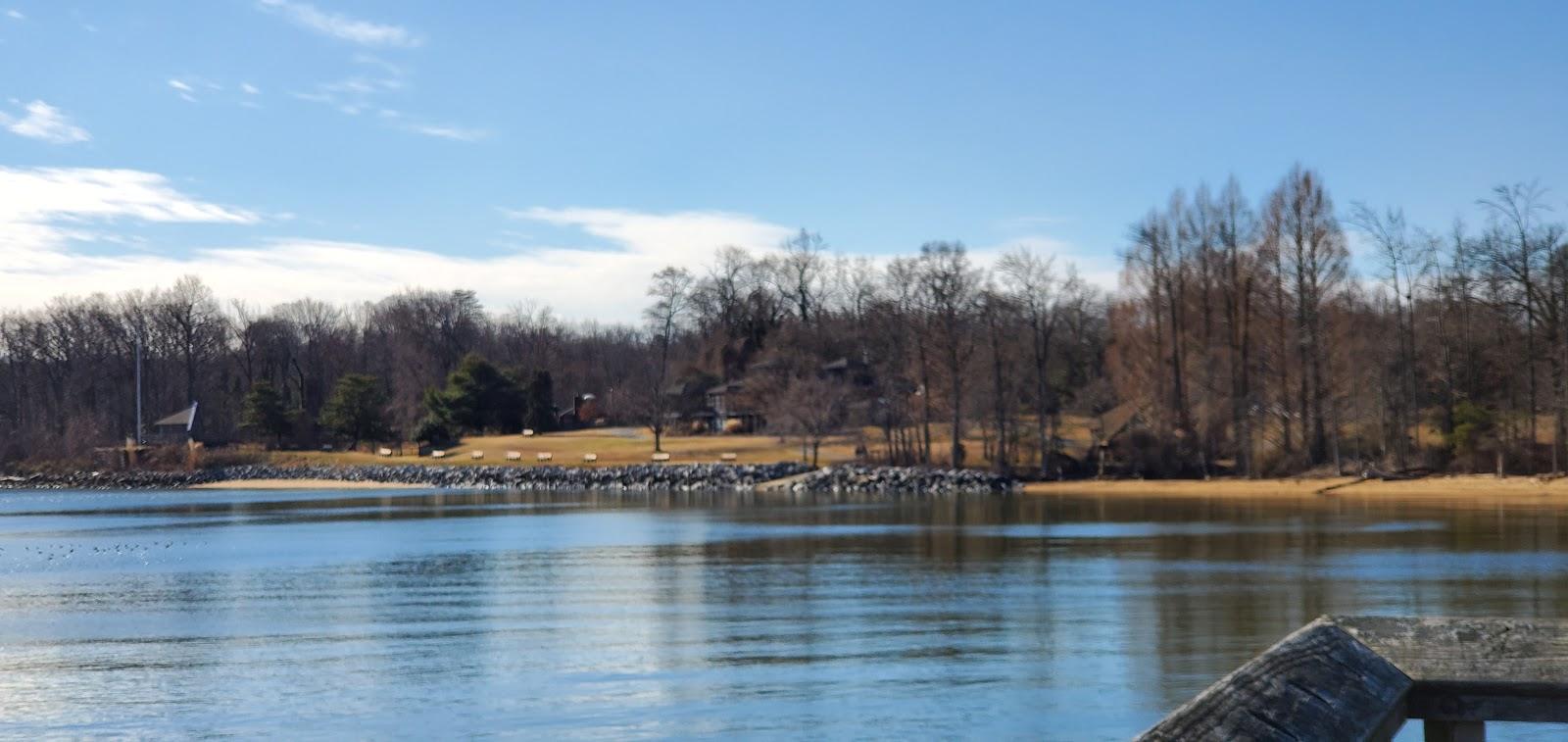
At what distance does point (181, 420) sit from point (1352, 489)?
8564 centimetres

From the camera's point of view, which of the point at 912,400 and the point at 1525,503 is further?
the point at 912,400

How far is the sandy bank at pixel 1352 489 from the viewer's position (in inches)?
1994

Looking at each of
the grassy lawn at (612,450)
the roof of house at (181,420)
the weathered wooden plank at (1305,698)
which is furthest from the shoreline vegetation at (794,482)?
the weathered wooden plank at (1305,698)

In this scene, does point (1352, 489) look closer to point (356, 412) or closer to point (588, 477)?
point (588, 477)

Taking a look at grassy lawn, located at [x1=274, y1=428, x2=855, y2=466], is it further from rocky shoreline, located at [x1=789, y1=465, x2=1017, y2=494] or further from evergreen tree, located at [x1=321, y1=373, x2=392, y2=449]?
rocky shoreline, located at [x1=789, y1=465, x2=1017, y2=494]

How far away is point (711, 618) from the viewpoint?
21.1 metres

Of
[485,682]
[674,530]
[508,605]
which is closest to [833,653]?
[485,682]

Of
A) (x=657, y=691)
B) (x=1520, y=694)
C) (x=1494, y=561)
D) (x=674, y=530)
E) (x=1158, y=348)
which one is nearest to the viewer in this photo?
(x=1520, y=694)

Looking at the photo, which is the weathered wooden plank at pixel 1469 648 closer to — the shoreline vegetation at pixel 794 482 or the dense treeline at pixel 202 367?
the shoreline vegetation at pixel 794 482

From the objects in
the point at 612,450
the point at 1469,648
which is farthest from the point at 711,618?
the point at 612,450

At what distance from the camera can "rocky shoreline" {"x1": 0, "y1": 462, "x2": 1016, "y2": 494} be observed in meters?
68.1

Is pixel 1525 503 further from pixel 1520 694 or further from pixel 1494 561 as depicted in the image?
pixel 1520 694

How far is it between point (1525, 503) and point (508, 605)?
122 ft

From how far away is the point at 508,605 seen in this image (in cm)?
2298
